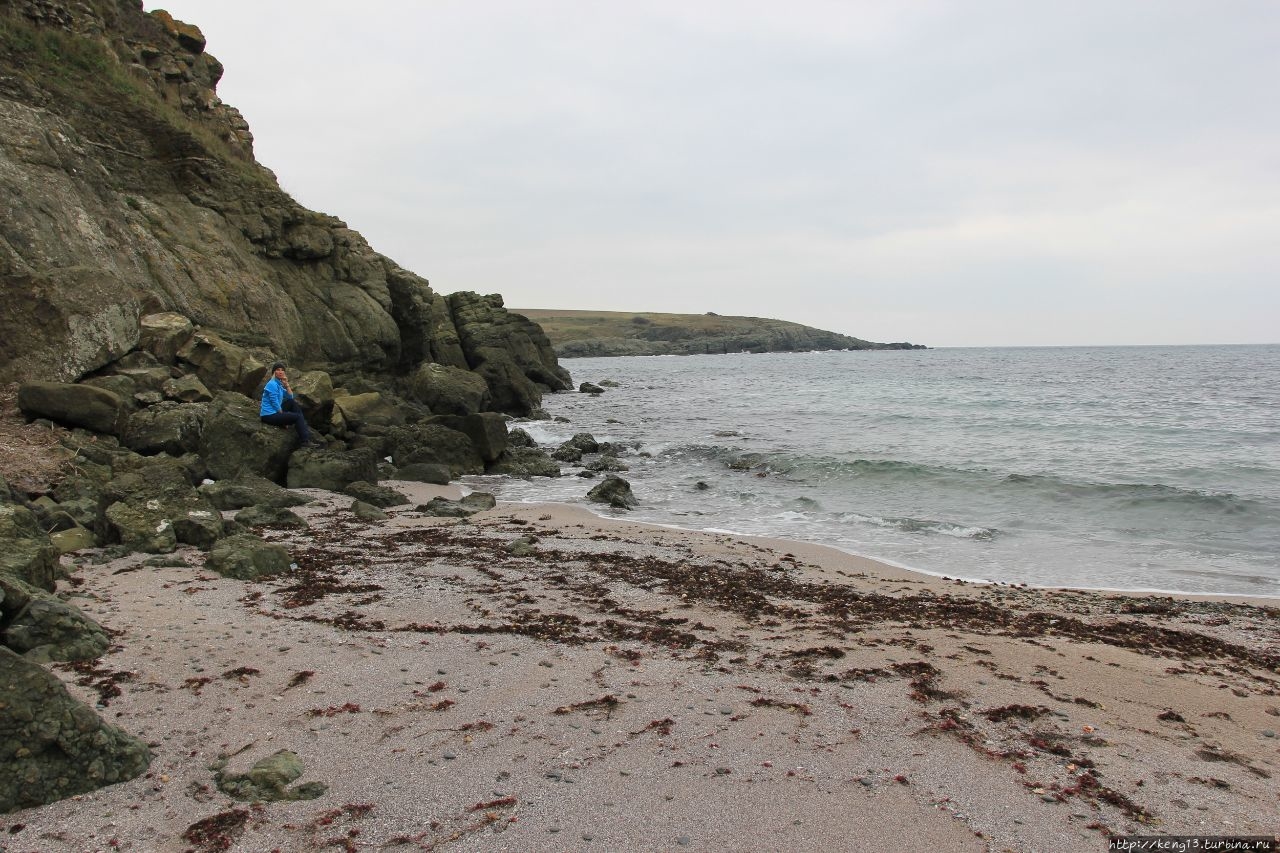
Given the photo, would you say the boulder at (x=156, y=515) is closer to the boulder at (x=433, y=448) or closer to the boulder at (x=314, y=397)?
the boulder at (x=314, y=397)

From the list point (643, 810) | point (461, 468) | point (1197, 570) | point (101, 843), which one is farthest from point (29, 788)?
point (461, 468)

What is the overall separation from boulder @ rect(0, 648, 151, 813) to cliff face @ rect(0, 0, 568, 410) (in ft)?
37.5

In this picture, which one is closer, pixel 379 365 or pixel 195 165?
pixel 195 165

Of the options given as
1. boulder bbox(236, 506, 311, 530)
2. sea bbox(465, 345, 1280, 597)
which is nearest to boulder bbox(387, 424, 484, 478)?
sea bbox(465, 345, 1280, 597)

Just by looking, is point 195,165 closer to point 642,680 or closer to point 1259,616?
point 642,680

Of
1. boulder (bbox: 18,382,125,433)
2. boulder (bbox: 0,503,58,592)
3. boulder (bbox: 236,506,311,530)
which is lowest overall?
boulder (bbox: 236,506,311,530)

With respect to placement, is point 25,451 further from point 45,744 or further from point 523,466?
point 523,466

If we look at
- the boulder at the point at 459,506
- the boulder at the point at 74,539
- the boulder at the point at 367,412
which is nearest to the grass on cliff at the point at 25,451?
the boulder at the point at 74,539

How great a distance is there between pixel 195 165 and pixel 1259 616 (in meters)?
26.0

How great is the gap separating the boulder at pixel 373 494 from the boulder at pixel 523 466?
5443mm

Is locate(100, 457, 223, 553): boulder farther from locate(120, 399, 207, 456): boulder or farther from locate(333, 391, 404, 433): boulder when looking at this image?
locate(333, 391, 404, 433): boulder

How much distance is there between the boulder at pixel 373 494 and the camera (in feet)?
44.9

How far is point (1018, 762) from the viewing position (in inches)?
183

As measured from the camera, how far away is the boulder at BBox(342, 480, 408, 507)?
13672mm
